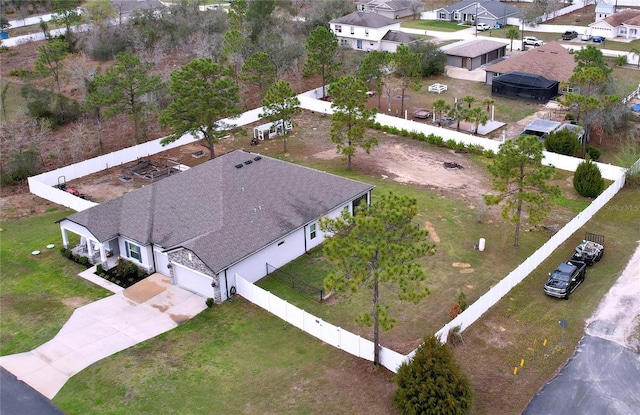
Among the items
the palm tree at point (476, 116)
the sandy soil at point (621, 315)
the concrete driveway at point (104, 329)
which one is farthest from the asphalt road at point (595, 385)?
the palm tree at point (476, 116)

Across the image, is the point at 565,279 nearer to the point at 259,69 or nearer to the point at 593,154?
the point at 593,154

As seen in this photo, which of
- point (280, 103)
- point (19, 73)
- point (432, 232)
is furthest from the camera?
point (19, 73)

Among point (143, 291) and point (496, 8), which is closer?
point (143, 291)

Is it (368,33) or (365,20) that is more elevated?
(365,20)

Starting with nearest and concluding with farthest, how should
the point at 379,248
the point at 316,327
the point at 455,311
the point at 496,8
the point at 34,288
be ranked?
the point at 379,248
the point at 316,327
the point at 455,311
the point at 34,288
the point at 496,8

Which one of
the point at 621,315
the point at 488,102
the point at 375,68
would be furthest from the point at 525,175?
the point at 375,68

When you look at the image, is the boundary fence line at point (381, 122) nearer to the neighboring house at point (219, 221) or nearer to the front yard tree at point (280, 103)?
the neighboring house at point (219, 221)
